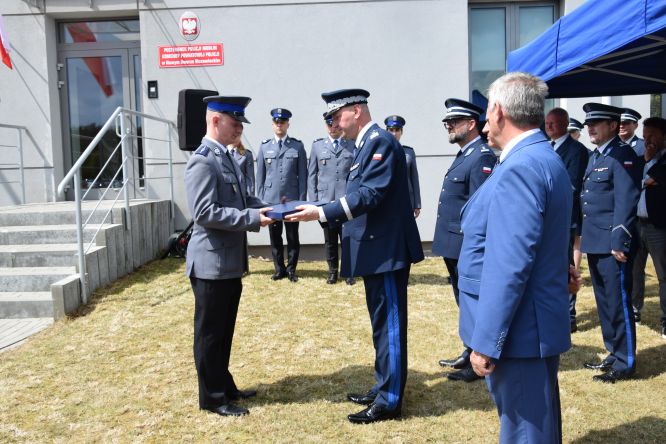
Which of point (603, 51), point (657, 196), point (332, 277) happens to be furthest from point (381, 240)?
point (332, 277)

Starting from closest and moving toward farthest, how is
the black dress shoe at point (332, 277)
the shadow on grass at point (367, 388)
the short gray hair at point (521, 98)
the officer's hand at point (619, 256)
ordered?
the short gray hair at point (521, 98)
the shadow on grass at point (367, 388)
the officer's hand at point (619, 256)
the black dress shoe at point (332, 277)

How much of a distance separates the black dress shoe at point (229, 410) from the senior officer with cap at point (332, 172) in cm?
372

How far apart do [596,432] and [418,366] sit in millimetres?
1446

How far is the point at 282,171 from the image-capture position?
757 centimetres

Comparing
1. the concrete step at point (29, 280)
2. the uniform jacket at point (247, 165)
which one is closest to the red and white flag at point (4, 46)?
the concrete step at point (29, 280)

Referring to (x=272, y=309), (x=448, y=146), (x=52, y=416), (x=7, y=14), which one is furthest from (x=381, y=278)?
(x=7, y=14)

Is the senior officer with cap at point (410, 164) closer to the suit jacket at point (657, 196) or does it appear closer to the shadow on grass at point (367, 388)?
the suit jacket at point (657, 196)

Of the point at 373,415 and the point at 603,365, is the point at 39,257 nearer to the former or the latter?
the point at 373,415

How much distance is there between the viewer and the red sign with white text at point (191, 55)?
873 cm

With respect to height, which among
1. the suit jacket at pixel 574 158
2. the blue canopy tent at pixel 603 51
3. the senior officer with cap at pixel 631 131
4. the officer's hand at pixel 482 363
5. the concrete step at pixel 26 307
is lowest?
the concrete step at pixel 26 307

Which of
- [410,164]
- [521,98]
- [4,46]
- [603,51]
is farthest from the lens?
[4,46]

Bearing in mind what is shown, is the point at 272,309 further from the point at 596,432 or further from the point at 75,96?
the point at 75,96

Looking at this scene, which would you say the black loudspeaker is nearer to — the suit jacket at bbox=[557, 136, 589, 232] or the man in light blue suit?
the suit jacket at bbox=[557, 136, 589, 232]

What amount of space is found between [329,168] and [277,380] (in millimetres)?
3750
